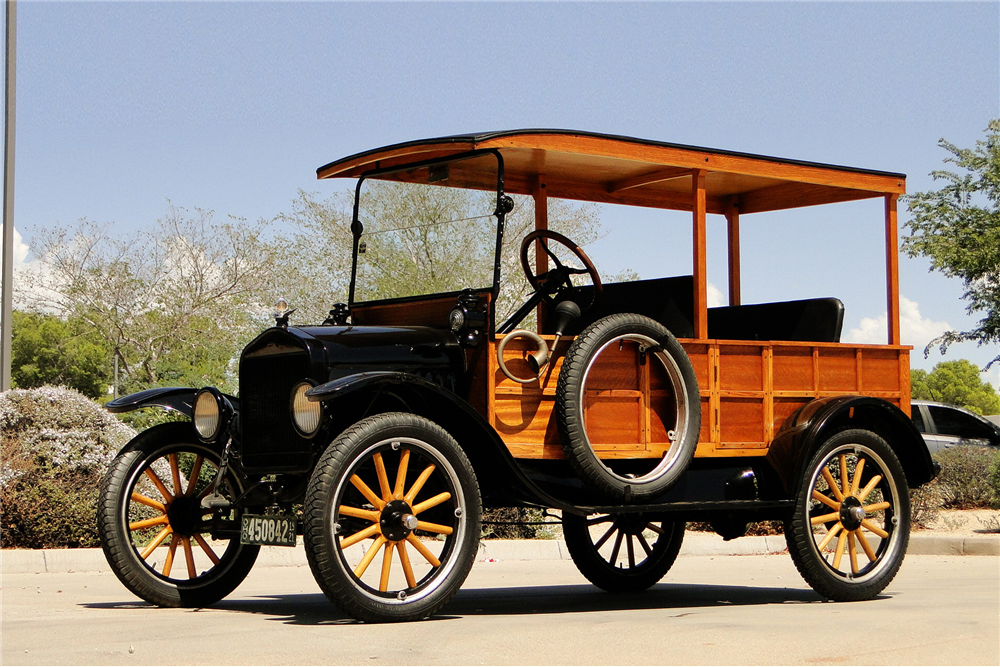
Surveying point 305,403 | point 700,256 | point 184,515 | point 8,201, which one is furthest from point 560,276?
point 8,201

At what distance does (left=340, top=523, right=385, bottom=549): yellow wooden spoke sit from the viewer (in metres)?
5.94

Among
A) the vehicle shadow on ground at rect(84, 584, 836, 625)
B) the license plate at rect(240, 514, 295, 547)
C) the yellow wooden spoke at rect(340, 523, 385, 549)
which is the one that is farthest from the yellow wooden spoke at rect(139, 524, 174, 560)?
the yellow wooden spoke at rect(340, 523, 385, 549)

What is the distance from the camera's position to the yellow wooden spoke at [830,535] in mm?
7720

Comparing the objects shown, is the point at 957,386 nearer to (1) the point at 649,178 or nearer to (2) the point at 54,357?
(2) the point at 54,357

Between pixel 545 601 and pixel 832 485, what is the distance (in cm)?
203

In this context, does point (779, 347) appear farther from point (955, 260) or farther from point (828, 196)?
point (955, 260)

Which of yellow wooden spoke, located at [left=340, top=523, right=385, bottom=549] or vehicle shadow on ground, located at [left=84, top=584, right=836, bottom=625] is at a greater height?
yellow wooden spoke, located at [left=340, top=523, right=385, bottom=549]

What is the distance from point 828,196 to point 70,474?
7.38 m

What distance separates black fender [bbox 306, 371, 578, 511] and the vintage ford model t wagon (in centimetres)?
2

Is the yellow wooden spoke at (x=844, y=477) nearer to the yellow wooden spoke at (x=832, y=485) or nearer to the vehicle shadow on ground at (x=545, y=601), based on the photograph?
the yellow wooden spoke at (x=832, y=485)

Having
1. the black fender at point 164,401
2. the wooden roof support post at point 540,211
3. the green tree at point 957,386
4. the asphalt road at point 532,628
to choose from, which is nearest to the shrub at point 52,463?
the asphalt road at point 532,628

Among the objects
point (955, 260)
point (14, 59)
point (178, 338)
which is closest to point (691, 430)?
point (14, 59)

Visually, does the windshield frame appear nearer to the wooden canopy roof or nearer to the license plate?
the wooden canopy roof

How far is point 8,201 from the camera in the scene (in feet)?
51.8
